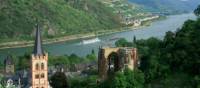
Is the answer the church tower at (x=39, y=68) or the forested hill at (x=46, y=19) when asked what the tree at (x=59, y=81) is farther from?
the forested hill at (x=46, y=19)

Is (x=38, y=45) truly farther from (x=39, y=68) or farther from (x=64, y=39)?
(x=64, y=39)

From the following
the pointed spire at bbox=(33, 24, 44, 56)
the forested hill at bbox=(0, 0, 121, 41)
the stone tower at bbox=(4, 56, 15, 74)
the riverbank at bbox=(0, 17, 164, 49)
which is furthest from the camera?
the forested hill at bbox=(0, 0, 121, 41)

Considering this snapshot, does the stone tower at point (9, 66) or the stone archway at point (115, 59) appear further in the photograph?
the stone tower at point (9, 66)

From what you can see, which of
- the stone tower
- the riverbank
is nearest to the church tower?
the stone tower

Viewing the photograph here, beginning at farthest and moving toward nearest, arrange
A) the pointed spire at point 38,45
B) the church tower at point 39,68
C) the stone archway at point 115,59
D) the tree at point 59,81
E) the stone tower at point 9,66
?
the stone tower at point 9,66
the tree at point 59,81
the church tower at point 39,68
the pointed spire at point 38,45
the stone archway at point 115,59

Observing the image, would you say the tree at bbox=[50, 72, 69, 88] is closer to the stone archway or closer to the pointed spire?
the pointed spire

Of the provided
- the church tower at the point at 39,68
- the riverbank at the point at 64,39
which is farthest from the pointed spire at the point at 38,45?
the riverbank at the point at 64,39

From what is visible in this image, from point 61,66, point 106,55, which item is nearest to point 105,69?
point 106,55

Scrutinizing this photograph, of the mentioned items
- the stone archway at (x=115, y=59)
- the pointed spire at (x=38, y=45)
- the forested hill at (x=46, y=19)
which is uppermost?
the forested hill at (x=46, y=19)

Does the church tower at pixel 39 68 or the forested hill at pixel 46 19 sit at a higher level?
the forested hill at pixel 46 19
